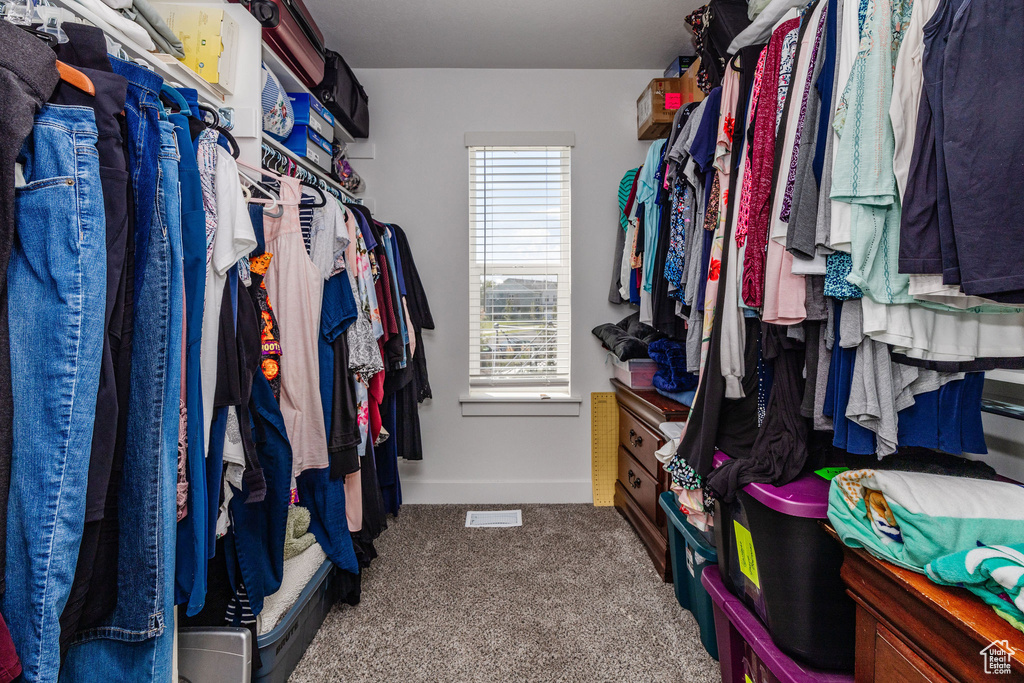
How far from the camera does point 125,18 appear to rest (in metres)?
1.04

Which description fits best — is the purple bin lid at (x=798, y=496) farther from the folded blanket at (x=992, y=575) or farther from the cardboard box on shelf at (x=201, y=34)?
the cardboard box on shelf at (x=201, y=34)

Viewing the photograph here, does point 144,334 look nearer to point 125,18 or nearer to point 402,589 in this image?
point 125,18

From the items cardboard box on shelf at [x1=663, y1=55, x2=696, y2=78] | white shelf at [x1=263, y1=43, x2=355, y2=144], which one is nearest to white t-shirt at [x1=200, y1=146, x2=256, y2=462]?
white shelf at [x1=263, y1=43, x2=355, y2=144]

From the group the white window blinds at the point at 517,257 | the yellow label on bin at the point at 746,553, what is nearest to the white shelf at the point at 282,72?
the white window blinds at the point at 517,257

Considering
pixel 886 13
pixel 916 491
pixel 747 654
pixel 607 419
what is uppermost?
pixel 886 13

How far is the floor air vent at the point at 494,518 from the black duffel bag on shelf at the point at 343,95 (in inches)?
84.5

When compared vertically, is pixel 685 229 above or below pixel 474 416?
above

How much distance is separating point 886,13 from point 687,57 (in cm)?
179

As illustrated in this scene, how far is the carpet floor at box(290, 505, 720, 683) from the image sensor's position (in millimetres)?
1446

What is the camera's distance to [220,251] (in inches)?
40.4

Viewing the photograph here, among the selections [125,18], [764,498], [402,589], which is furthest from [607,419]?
[125,18]

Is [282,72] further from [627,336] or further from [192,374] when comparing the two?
[627,336]

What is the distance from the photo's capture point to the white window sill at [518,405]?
274 centimetres

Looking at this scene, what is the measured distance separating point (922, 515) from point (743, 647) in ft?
2.36
